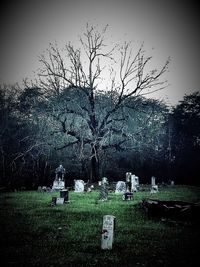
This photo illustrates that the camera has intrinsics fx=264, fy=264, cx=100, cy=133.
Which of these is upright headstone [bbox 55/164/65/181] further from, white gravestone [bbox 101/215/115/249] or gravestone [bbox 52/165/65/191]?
white gravestone [bbox 101/215/115/249]

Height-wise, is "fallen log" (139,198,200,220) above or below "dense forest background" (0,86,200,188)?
below

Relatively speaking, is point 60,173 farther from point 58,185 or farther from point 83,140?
point 83,140

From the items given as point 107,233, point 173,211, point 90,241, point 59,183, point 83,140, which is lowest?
point 90,241

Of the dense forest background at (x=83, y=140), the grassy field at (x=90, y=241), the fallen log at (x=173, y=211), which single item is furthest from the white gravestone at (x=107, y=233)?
the dense forest background at (x=83, y=140)

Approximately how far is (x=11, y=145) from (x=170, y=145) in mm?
16294

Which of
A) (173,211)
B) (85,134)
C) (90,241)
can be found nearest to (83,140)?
(85,134)

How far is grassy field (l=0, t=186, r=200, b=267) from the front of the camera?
494 cm

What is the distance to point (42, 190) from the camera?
60.5ft

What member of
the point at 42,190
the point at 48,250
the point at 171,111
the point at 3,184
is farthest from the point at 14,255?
the point at 171,111

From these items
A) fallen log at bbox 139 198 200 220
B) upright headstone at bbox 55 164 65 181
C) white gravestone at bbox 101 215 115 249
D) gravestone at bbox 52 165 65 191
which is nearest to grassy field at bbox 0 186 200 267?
white gravestone at bbox 101 215 115 249

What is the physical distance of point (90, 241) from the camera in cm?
615

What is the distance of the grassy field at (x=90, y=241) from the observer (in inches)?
194

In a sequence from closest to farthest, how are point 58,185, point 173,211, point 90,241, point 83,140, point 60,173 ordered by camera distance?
1. point 90,241
2. point 173,211
3. point 58,185
4. point 60,173
5. point 83,140

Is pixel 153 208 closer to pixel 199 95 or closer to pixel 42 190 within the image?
pixel 42 190
